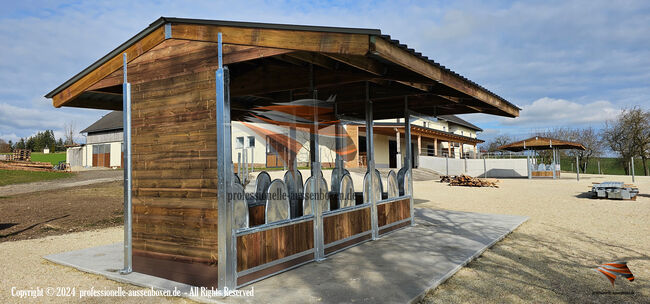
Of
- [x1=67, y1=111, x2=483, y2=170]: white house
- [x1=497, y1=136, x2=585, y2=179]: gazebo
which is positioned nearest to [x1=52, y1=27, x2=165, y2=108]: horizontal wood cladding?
[x1=67, y1=111, x2=483, y2=170]: white house

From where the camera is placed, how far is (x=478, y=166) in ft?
89.8

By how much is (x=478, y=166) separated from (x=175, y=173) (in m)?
26.6

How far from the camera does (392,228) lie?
627 centimetres

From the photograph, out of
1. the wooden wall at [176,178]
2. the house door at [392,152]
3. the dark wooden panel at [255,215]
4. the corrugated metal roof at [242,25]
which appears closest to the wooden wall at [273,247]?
the wooden wall at [176,178]

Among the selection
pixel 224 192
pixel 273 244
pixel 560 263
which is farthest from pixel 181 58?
pixel 560 263

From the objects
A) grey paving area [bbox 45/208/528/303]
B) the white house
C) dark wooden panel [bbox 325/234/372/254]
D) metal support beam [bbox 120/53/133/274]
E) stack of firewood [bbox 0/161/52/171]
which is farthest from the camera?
stack of firewood [bbox 0/161/52/171]

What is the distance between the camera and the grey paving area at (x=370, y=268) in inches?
131

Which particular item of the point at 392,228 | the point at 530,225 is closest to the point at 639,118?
the point at 530,225

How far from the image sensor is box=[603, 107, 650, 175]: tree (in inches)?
1168

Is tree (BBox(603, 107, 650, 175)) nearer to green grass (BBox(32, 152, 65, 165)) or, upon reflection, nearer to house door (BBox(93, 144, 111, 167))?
house door (BBox(93, 144, 111, 167))

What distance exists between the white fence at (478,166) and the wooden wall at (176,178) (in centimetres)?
2320

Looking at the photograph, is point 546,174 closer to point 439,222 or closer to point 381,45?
point 439,222

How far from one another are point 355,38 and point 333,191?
3.11 metres

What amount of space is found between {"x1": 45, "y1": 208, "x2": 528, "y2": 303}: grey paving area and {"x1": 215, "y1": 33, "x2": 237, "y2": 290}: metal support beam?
256 millimetres
